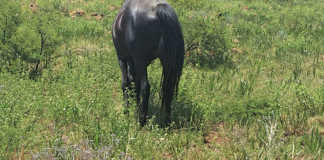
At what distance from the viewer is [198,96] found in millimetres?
4801

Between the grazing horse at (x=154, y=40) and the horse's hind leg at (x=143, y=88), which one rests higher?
the grazing horse at (x=154, y=40)

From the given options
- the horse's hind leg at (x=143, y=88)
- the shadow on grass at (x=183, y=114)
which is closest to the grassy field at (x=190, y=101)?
the shadow on grass at (x=183, y=114)

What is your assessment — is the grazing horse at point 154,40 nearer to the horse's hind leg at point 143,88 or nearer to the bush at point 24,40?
the horse's hind leg at point 143,88

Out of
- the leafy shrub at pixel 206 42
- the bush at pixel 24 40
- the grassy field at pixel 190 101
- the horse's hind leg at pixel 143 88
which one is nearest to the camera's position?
the grassy field at pixel 190 101

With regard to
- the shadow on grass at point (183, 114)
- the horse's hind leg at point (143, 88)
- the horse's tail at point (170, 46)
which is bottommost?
the shadow on grass at point (183, 114)

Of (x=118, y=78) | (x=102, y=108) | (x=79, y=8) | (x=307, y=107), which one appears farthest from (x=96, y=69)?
(x=79, y=8)

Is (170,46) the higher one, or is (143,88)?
(170,46)

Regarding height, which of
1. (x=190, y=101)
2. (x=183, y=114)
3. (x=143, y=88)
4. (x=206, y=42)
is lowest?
(x=183, y=114)

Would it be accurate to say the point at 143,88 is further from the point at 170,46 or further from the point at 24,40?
the point at 24,40

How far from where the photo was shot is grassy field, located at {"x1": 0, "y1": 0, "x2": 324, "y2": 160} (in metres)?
3.27

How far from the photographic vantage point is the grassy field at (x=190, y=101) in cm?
327

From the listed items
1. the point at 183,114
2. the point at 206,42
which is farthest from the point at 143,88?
the point at 206,42

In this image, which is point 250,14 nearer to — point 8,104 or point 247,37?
point 247,37

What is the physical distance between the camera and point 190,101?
181 inches
